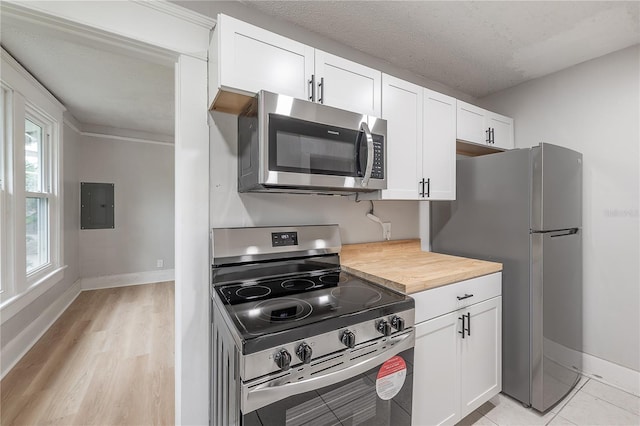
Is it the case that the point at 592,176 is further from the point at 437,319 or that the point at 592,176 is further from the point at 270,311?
the point at 270,311

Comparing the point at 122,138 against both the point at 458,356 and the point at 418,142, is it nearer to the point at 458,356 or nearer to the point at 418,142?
the point at 418,142

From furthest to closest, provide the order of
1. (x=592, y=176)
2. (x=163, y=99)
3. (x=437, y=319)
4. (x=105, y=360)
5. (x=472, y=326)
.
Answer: (x=163, y=99) < (x=105, y=360) < (x=592, y=176) < (x=472, y=326) < (x=437, y=319)

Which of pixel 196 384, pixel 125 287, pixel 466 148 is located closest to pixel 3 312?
pixel 196 384

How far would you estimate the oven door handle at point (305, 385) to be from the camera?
89cm

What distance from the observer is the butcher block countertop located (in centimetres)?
142

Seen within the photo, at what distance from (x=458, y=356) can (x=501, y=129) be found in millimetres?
2005

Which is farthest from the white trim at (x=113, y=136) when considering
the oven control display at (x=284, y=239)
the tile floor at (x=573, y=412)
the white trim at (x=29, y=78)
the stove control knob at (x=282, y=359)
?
the tile floor at (x=573, y=412)

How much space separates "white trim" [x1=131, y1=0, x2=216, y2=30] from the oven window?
29.0 inches

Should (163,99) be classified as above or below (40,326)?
above

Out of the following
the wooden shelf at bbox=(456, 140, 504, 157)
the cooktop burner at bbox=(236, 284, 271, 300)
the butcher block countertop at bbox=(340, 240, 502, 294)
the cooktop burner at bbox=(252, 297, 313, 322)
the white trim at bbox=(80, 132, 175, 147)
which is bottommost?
the cooktop burner at bbox=(252, 297, 313, 322)

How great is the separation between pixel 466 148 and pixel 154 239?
15.7 feet

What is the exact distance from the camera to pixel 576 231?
6.70 ft

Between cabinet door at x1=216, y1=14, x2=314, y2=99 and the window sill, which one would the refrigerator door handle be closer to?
cabinet door at x1=216, y1=14, x2=314, y2=99

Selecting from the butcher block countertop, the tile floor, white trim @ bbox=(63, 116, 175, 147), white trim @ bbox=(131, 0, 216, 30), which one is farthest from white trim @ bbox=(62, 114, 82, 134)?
the tile floor
